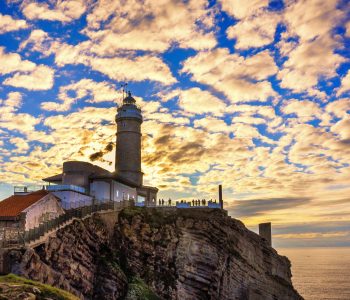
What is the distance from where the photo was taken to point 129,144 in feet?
233

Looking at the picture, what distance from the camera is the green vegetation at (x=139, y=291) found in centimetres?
4346

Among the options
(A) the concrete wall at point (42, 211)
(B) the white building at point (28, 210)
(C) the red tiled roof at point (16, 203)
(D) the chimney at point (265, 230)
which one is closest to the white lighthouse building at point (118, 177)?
(A) the concrete wall at point (42, 211)

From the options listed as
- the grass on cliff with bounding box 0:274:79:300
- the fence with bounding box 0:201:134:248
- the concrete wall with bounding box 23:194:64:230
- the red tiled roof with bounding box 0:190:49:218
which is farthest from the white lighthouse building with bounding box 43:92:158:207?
the grass on cliff with bounding box 0:274:79:300

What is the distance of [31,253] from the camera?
3294 centimetres

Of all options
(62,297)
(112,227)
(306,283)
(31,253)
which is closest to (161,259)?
(112,227)

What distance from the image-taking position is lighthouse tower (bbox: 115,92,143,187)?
70.5m

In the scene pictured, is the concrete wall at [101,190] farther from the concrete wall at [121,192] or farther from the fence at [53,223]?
the fence at [53,223]

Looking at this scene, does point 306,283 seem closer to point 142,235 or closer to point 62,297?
point 142,235

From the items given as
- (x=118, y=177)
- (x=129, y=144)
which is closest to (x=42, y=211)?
(x=118, y=177)

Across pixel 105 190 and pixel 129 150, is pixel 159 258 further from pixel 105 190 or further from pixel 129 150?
pixel 129 150

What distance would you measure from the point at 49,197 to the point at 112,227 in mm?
8876

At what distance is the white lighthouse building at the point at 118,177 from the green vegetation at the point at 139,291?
1211 centimetres

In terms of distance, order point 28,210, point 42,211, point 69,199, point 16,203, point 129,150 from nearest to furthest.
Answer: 1. point 28,210
2. point 16,203
3. point 42,211
4. point 69,199
5. point 129,150

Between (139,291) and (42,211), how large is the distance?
13590mm
